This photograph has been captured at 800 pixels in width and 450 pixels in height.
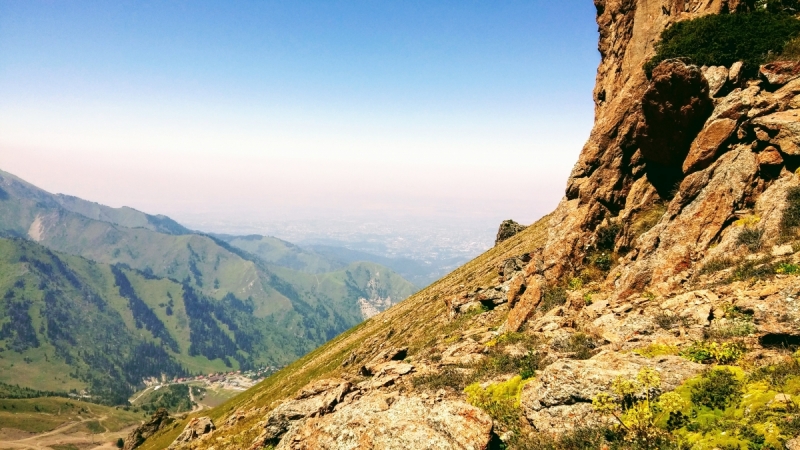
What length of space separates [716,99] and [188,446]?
199ft

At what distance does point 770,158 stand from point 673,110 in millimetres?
6214

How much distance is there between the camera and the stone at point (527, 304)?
26.8 meters

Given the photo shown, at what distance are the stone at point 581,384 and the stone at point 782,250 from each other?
797cm

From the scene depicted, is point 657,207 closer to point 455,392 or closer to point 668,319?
point 668,319

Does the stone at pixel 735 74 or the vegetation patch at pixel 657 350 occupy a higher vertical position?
the stone at pixel 735 74

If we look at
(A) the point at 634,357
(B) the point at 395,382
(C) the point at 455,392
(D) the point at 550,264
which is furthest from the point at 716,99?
(B) the point at 395,382

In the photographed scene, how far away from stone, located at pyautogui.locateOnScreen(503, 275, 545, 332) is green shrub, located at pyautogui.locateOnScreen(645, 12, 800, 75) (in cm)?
1945

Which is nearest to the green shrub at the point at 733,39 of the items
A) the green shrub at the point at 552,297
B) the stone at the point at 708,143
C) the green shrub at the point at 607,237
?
the stone at the point at 708,143

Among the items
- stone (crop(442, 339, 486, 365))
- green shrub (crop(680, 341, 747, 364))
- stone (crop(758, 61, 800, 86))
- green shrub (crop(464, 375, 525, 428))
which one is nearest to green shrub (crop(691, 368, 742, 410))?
green shrub (crop(680, 341, 747, 364))

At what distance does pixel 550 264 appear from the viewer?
2811 centimetres

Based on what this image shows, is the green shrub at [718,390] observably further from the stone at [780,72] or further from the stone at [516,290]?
the stone at [780,72]

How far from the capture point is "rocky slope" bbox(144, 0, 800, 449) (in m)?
12.5

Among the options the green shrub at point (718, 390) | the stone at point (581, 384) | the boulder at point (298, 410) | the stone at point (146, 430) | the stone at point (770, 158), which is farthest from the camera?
the stone at point (146, 430)

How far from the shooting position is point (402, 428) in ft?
44.9
